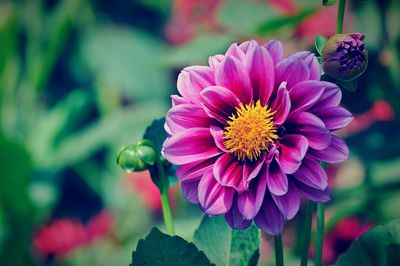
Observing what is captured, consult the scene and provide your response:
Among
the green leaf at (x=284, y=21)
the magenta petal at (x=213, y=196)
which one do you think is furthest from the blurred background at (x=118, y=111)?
the magenta petal at (x=213, y=196)

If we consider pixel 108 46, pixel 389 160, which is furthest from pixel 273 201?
pixel 108 46

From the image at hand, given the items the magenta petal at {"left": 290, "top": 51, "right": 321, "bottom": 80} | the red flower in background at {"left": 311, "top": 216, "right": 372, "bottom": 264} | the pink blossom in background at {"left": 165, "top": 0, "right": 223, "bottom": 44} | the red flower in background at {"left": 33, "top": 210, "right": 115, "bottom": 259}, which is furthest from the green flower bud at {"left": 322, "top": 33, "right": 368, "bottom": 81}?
the red flower in background at {"left": 33, "top": 210, "right": 115, "bottom": 259}

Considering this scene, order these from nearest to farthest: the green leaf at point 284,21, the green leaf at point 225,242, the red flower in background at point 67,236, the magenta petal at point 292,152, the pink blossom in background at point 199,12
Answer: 1. the magenta petal at point 292,152
2. the green leaf at point 225,242
3. the green leaf at point 284,21
4. the pink blossom in background at point 199,12
5. the red flower in background at point 67,236

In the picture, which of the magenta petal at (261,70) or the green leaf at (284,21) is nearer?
the magenta petal at (261,70)

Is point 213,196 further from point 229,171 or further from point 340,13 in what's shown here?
point 340,13

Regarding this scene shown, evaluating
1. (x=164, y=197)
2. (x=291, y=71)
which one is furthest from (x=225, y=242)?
(x=291, y=71)

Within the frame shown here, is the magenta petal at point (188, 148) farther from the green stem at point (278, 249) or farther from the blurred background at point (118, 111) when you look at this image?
the blurred background at point (118, 111)

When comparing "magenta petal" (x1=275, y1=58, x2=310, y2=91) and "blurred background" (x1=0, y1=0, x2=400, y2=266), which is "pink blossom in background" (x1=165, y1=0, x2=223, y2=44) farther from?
"magenta petal" (x1=275, y1=58, x2=310, y2=91)

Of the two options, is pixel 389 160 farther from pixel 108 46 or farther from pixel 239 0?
pixel 108 46
